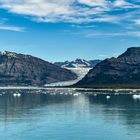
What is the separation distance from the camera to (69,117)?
294ft

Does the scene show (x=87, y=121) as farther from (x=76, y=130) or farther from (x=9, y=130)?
(x=9, y=130)

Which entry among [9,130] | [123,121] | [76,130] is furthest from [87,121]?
[9,130]

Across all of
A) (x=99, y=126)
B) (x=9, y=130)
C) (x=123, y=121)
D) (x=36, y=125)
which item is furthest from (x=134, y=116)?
(x=9, y=130)

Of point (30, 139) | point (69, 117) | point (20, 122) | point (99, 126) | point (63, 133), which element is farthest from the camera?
point (69, 117)

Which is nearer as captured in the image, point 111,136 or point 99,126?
point 111,136

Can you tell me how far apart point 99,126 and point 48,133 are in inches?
449

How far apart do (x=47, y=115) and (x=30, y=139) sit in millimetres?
30575

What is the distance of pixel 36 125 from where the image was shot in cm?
7762

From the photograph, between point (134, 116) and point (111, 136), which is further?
point (134, 116)

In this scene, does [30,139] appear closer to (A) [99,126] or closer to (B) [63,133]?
(B) [63,133]

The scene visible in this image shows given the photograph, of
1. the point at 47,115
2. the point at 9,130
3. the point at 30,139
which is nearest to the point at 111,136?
the point at 30,139

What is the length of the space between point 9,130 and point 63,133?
30.4 ft

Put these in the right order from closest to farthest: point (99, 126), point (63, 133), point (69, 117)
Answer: point (63, 133), point (99, 126), point (69, 117)

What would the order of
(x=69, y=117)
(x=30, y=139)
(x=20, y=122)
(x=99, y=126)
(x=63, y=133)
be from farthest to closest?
(x=69, y=117)
(x=20, y=122)
(x=99, y=126)
(x=63, y=133)
(x=30, y=139)
